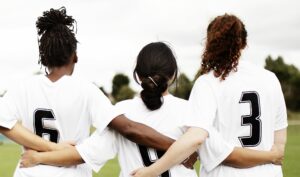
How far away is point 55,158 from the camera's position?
14.8ft

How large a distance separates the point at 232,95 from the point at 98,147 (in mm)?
1113

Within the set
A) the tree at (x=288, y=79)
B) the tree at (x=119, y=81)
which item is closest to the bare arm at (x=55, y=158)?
the tree at (x=288, y=79)

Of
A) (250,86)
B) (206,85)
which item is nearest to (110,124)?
(206,85)

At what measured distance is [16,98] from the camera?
4.62 metres

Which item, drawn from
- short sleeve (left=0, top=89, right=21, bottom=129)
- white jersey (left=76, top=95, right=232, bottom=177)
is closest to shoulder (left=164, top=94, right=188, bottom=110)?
white jersey (left=76, top=95, right=232, bottom=177)

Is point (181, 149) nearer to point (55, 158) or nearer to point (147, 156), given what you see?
point (147, 156)

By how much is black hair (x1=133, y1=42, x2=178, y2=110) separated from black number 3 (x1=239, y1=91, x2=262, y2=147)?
0.60 m

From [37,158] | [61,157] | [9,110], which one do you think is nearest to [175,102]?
[61,157]

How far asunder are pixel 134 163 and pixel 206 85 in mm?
818

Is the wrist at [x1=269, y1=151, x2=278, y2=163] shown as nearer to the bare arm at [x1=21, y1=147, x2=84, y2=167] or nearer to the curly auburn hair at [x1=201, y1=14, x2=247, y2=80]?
the curly auburn hair at [x1=201, y1=14, x2=247, y2=80]

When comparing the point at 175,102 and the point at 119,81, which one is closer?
the point at 175,102

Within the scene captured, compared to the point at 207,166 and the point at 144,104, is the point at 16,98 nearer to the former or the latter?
the point at 144,104

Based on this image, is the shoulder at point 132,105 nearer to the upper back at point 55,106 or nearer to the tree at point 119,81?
the upper back at point 55,106

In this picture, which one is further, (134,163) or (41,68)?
(41,68)
